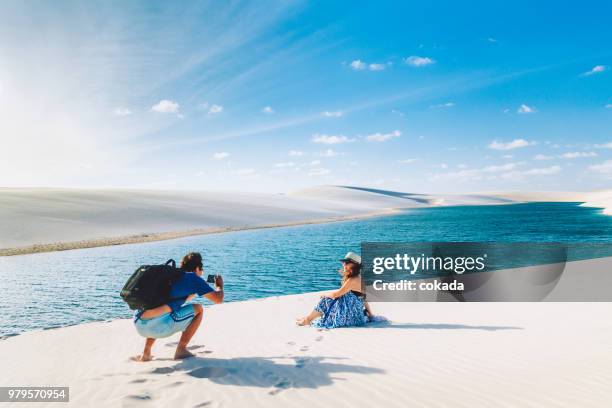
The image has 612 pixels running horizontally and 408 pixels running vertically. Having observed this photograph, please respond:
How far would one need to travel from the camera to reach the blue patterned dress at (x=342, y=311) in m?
7.18

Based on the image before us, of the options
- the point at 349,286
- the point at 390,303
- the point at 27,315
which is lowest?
the point at 27,315

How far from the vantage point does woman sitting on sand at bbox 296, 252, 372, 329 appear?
23.0 feet

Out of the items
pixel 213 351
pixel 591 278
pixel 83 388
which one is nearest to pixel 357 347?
pixel 213 351

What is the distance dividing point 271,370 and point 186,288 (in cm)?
142

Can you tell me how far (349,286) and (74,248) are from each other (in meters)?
26.7

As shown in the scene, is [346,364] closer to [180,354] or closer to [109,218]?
[180,354]

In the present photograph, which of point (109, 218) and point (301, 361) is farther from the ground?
point (109, 218)

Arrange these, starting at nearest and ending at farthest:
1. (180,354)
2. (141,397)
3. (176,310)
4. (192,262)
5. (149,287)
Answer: (141,397)
(149,287)
(176,310)
(192,262)
(180,354)

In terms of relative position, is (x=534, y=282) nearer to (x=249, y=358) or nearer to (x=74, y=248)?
(x=249, y=358)

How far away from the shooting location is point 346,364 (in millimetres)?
5094

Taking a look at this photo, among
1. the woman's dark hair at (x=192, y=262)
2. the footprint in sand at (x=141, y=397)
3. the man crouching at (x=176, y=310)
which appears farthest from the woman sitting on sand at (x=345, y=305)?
the footprint in sand at (x=141, y=397)

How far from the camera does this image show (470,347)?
225 inches

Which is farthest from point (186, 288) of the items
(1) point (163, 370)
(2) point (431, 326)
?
(2) point (431, 326)

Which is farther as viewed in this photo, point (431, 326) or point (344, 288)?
point (431, 326)
